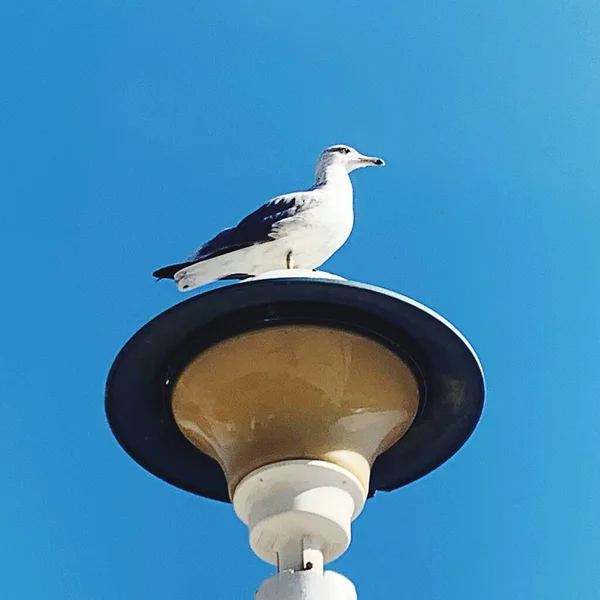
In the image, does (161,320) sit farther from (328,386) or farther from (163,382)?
(328,386)

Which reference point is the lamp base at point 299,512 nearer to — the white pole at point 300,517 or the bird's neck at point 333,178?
the white pole at point 300,517

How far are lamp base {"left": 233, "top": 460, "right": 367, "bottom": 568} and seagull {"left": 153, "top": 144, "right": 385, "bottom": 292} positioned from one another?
1591mm

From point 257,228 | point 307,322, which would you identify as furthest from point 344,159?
Result: point 307,322

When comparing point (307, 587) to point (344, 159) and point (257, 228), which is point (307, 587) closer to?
point (257, 228)

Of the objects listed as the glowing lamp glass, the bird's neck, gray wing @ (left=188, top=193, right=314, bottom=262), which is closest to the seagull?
gray wing @ (left=188, top=193, right=314, bottom=262)

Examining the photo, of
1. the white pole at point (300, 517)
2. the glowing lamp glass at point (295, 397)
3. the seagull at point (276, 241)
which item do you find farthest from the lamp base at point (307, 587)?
the seagull at point (276, 241)

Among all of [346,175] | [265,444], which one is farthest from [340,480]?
[346,175]

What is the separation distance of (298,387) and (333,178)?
217 cm

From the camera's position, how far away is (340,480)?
3.61m

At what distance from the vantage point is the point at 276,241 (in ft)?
16.6

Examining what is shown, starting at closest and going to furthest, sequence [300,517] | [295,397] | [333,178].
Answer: [300,517], [295,397], [333,178]

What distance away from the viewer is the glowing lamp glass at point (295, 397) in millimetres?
3664

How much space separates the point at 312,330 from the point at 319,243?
1.42 m

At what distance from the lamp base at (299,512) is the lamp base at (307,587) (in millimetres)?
46
